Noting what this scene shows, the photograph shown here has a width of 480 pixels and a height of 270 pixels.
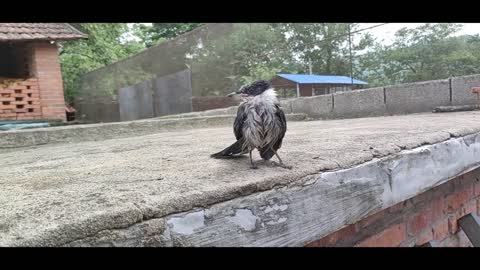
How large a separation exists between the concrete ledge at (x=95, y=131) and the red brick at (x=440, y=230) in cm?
354

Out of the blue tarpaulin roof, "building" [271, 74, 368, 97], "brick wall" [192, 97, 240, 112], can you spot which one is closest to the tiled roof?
"brick wall" [192, 97, 240, 112]

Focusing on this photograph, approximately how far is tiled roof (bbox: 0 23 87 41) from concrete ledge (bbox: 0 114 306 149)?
462 cm

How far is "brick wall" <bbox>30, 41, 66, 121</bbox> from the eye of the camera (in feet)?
27.7

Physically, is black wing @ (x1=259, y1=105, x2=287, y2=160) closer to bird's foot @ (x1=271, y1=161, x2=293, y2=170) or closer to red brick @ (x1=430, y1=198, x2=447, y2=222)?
bird's foot @ (x1=271, y1=161, x2=293, y2=170)

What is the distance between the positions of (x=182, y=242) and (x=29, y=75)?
9.63m

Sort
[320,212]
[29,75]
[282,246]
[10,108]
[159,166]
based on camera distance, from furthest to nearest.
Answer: [29,75] < [10,108] < [159,166] < [320,212] < [282,246]

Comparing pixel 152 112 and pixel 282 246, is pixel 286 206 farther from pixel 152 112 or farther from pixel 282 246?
pixel 152 112

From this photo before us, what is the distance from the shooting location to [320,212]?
114cm

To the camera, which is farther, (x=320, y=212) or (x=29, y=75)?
(x=29, y=75)

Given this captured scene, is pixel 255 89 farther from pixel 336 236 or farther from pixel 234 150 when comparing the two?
pixel 336 236

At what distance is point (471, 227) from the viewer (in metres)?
2.14

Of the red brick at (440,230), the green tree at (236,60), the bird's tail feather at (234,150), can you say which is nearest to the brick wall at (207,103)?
the green tree at (236,60)

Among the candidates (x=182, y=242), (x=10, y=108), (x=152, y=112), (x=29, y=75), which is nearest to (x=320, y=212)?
(x=182, y=242)
